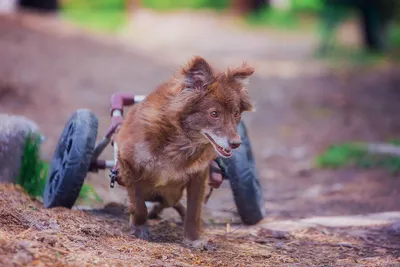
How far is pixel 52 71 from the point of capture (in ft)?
43.2

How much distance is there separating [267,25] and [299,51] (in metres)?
7.57

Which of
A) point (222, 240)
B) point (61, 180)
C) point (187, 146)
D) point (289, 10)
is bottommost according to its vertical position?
point (222, 240)

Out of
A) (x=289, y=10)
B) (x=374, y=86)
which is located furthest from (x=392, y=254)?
(x=289, y=10)

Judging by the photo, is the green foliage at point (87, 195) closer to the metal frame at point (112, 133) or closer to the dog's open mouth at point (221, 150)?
the metal frame at point (112, 133)

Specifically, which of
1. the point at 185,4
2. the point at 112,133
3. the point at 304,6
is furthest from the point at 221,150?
the point at 185,4

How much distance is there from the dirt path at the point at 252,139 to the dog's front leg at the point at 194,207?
19 cm

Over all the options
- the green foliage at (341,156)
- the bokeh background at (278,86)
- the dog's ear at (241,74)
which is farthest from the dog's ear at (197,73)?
the green foliage at (341,156)

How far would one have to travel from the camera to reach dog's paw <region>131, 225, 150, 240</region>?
5461 millimetres

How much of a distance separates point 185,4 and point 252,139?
908 inches

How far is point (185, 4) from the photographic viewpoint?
34.1 meters

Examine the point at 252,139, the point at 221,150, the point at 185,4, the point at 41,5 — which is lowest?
the point at 252,139

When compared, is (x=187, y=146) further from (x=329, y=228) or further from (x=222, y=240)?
(x=329, y=228)

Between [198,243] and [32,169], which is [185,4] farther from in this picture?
[198,243]

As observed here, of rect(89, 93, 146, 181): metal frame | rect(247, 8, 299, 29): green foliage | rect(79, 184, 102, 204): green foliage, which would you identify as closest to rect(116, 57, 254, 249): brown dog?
rect(89, 93, 146, 181): metal frame
